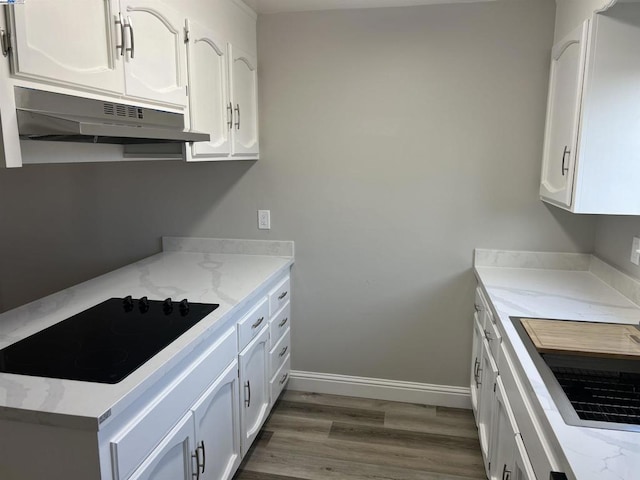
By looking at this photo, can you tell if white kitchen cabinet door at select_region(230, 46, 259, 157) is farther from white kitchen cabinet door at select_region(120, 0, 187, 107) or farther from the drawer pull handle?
the drawer pull handle

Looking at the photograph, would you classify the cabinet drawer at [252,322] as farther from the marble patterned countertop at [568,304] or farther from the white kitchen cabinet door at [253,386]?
the marble patterned countertop at [568,304]

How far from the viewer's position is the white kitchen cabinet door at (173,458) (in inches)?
54.0

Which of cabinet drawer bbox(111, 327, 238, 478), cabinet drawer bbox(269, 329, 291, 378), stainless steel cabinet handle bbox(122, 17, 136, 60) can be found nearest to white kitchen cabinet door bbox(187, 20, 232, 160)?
stainless steel cabinet handle bbox(122, 17, 136, 60)

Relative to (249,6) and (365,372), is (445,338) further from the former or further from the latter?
(249,6)

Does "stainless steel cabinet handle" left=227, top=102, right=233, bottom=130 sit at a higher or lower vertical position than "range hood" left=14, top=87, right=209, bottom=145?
higher

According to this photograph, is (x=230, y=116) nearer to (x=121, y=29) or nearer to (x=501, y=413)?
(x=121, y=29)

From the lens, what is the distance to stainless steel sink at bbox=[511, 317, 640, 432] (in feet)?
3.89

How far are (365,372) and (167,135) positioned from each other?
6.60 feet

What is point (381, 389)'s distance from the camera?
120 inches

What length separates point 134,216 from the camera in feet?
10.1

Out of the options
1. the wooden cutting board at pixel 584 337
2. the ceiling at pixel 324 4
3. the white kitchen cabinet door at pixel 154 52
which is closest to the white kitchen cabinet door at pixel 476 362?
the wooden cutting board at pixel 584 337

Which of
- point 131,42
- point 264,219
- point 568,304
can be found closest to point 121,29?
point 131,42

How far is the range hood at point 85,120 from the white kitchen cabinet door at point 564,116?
159 cm

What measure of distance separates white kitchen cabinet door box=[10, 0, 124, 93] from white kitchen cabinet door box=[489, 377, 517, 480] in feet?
5.82
